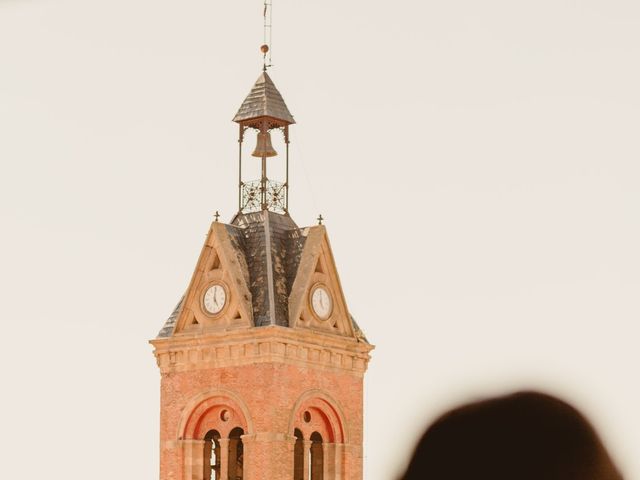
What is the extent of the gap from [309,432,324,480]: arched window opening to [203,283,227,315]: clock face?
4519 millimetres

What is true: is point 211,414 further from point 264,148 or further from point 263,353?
point 264,148

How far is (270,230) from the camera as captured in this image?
2104 inches

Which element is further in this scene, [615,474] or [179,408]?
[179,408]

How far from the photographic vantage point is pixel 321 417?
2104 inches

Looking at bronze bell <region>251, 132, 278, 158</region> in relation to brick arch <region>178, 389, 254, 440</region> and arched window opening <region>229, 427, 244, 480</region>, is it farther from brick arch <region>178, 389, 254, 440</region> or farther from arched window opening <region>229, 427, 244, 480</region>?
arched window opening <region>229, 427, 244, 480</region>

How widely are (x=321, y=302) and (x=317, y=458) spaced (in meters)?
4.34

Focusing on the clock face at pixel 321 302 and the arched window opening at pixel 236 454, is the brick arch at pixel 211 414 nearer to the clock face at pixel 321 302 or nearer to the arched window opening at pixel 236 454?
the arched window opening at pixel 236 454

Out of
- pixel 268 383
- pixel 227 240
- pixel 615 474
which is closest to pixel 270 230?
pixel 227 240

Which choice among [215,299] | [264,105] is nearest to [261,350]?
[215,299]

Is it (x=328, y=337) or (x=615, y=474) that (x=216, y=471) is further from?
(x=615, y=474)

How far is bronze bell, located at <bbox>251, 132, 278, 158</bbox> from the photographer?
2138 inches

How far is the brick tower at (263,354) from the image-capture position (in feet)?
168

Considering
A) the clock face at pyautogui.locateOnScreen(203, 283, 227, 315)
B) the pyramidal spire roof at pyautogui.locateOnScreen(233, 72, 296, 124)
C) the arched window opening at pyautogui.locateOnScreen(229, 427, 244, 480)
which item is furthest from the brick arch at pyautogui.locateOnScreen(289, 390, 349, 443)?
the pyramidal spire roof at pyautogui.locateOnScreen(233, 72, 296, 124)

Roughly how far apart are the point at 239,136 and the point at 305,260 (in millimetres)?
4252
